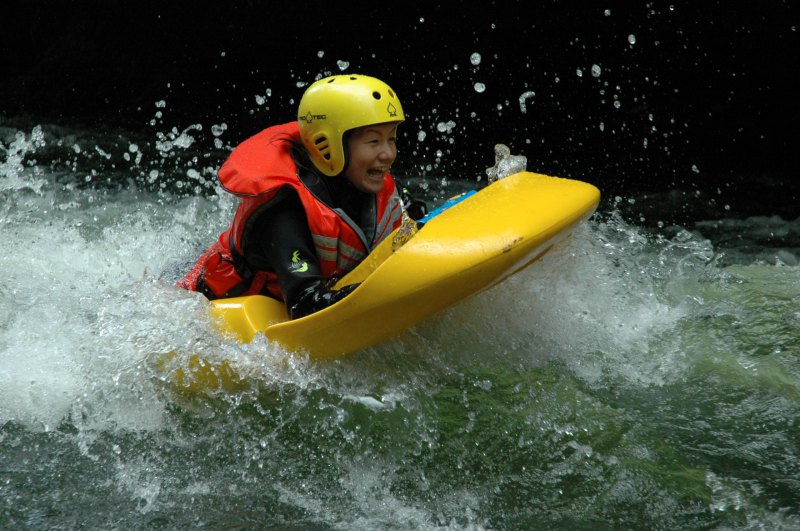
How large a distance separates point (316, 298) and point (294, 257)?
0.56 ft

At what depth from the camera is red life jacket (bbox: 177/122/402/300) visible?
2.97 metres

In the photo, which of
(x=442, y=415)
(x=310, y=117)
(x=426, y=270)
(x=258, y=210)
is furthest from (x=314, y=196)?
(x=442, y=415)

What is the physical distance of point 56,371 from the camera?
10.4ft

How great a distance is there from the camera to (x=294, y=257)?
2924 mm

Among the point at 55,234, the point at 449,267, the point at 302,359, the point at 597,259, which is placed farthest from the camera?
the point at 55,234

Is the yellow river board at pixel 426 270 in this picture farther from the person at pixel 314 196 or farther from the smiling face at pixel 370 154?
the smiling face at pixel 370 154

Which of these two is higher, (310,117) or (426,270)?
(310,117)

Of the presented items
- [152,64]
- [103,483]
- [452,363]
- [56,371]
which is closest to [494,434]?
[452,363]

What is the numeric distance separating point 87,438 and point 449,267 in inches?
56.6

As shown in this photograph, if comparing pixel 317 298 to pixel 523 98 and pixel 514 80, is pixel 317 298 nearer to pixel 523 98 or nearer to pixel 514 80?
pixel 523 98

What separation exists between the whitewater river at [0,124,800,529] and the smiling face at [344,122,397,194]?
562 millimetres

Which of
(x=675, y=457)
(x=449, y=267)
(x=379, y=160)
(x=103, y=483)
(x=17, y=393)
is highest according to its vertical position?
(x=379, y=160)

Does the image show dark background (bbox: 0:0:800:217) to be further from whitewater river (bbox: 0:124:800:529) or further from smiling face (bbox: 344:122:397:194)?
smiling face (bbox: 344:122:397:194)

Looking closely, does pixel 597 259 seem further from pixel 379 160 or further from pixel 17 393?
pixel 17 393
